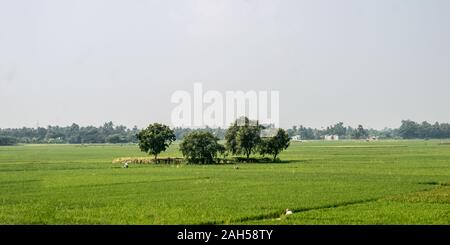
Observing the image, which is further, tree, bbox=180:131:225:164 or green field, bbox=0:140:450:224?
tree, bbox=180:131:225:164

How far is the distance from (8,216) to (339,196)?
17054 mm

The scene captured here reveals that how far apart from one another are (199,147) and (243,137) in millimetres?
9421

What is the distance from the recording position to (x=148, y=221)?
23.3 metres

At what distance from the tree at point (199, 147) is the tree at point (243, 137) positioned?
720 cm

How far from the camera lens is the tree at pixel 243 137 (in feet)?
276

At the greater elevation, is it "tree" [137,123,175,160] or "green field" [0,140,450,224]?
"tree" [137,123,175,160]

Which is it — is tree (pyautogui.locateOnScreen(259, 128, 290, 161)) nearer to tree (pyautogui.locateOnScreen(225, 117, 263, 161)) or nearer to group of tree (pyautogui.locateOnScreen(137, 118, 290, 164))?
group of tree (pyautogui.locateOnScreen(137, 118, 290, 164))

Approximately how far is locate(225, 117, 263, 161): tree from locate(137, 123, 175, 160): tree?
8751 millimetres

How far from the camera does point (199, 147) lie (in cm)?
7681

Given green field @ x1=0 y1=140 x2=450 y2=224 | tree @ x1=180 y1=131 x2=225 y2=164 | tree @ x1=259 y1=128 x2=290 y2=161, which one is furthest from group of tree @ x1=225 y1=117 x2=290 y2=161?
green field @ x1=0 y1=140 x2=450 y2=224

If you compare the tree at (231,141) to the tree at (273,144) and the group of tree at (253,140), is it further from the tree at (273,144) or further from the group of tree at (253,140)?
the tree at (273,144)

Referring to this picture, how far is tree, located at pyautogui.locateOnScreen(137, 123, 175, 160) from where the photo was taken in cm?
8112
